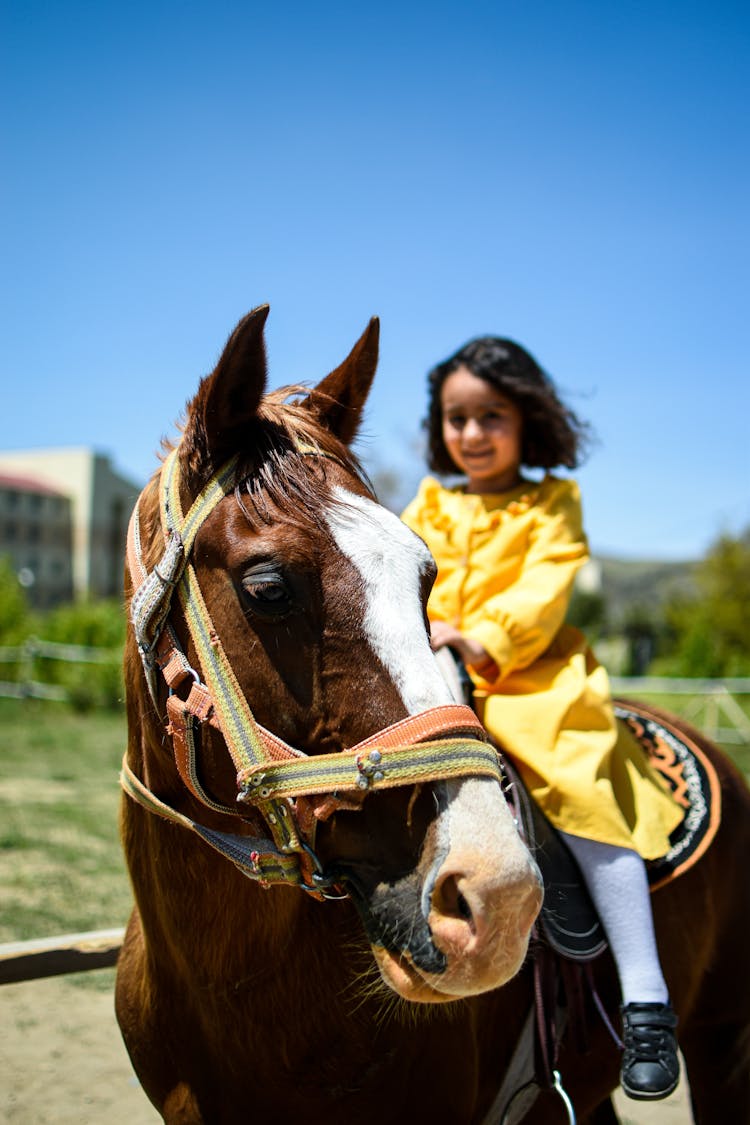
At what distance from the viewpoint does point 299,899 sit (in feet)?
5.66

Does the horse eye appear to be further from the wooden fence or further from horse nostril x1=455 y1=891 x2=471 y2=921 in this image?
the wooden fence

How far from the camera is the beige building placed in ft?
154

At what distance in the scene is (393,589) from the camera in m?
1.46

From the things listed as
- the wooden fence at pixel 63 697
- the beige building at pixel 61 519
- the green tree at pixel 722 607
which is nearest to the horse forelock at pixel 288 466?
the wooden fence at pixel 63 697

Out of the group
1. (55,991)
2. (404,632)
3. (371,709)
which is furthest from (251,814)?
(55,991)

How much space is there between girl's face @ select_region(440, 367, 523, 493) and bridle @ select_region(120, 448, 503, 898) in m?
1.25

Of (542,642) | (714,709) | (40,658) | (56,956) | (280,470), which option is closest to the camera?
(280,470)

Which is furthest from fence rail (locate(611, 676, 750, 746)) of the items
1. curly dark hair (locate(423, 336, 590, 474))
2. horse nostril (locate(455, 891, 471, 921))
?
horse nostril (locate(455, 891, 471, 921))

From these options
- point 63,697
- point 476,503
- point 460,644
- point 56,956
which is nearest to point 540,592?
point 460,644

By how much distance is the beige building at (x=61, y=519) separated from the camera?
4681 centimetres

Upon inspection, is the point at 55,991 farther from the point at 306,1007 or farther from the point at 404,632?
the point at 404,632

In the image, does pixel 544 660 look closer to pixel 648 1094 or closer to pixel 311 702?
pixel 648 1094

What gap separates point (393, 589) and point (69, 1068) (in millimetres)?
3401

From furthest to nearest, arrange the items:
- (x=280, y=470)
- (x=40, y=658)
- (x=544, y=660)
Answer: (x=40, y=658) < (x=544, y=660) < (x=280, y=470)
